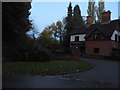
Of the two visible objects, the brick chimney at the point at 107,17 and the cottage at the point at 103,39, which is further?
the brick chimney at the point at 107,17

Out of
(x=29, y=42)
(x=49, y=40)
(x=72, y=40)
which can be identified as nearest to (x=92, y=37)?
(x=72, y=40)

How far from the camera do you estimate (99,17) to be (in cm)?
5381

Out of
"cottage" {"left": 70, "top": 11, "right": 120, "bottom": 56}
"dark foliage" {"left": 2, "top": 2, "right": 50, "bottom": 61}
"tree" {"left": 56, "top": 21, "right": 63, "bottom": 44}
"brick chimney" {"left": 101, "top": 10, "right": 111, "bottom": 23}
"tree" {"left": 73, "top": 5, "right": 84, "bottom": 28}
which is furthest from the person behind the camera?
"tree" {"left": 56, "top": 21, "right": 63, "bottom": 44}

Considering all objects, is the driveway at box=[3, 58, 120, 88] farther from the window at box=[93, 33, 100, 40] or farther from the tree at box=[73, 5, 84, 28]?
the tree at box=[73, 5, 84, 28]

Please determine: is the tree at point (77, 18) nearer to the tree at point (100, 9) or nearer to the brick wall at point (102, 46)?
the tree at point (100, 9)

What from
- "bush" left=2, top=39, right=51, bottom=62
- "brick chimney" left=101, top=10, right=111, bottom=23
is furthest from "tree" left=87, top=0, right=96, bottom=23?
"bush" left=2, top=39, right=51, bottom=62

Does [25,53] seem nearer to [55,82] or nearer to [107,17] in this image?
[55,82]

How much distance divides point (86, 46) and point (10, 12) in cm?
2650

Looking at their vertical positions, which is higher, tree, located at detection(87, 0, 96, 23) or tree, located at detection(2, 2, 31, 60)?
tree, located at detection(87, 0, 96, 23)

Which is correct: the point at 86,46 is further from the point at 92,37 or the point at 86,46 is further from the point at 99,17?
the point at 99,17

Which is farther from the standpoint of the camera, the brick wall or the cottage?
the cottage

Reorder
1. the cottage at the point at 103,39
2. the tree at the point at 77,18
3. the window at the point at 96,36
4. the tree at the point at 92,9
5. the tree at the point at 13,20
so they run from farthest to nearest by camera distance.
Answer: the tree at the point at 92,9 < the tree at the point at 77,18 < the window at the point at 96,36 < the cottage at the point at 103,39 < the tree at the point at 13,20

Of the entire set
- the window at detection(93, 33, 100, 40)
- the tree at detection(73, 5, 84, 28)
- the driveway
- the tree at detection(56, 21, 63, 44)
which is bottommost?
the driveway

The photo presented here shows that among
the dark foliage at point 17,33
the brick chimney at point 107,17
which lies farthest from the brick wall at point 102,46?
the dark foliage at point 17,33
